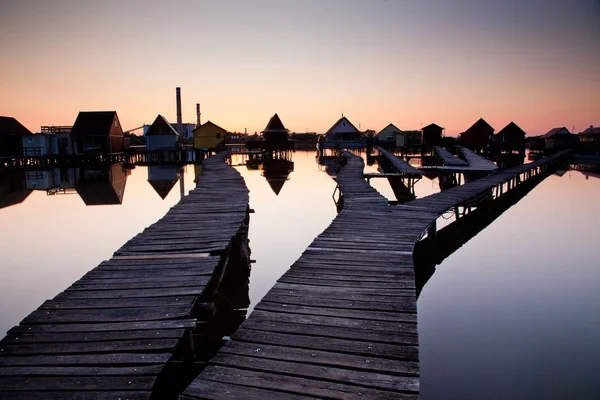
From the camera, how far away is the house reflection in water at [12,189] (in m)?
24.7

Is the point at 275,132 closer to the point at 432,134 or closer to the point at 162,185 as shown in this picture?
the point at 432,134

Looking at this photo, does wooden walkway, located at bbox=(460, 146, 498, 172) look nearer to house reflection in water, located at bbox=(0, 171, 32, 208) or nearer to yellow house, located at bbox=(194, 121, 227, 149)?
house reflection in water, located at bbox=(0, 171, 32, 208)

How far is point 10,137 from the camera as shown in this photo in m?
47.0

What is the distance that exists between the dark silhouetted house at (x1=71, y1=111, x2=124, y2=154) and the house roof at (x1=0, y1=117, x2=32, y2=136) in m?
6.36

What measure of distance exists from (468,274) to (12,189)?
29.2 m

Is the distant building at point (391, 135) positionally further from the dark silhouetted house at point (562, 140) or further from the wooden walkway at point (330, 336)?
the wooden walkway at point (330, 336)

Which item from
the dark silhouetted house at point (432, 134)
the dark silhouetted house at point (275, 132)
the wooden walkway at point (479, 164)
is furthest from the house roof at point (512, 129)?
the dark silhouetted house at point (275, 132)

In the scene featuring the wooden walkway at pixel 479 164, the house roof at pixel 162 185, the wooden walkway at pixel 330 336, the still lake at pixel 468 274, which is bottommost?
the still lake at pixel 468 274

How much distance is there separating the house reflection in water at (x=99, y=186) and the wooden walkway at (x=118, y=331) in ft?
57.3

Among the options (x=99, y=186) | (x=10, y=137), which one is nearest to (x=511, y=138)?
(x=99, y=186)

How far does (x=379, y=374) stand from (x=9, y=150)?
53662 mm

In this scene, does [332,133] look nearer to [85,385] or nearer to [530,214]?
[530,214]

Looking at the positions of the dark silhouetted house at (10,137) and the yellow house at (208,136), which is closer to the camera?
the dark silhouetted house at (10,137)

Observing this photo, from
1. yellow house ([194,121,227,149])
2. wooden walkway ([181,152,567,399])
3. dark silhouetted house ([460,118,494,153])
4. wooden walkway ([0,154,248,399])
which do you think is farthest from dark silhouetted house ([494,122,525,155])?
wooden walkway ([0,154,248,399])
